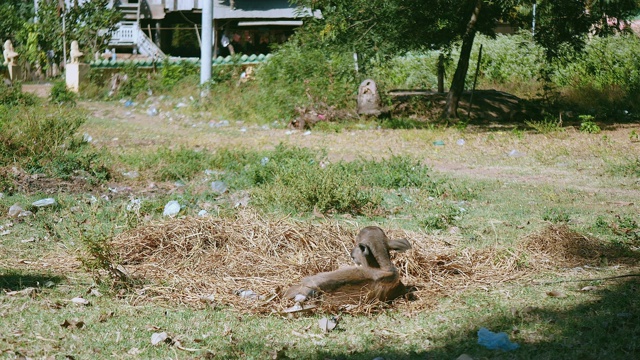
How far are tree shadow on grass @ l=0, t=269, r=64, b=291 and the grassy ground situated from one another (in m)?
0.01

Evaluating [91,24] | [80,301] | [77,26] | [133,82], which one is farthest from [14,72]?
[80,301]

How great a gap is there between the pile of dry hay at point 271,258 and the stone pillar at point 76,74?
49.1ft

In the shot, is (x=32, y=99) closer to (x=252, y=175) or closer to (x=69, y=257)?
(x=252, y=175)

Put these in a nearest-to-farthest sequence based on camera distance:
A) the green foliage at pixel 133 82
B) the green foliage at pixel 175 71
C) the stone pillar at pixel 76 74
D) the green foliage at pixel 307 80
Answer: the green foliage at pixel 307 80, the green foliage at pixel 133 82, the green foliage at pixel 175 71, the stone pillar at pixel 76 74

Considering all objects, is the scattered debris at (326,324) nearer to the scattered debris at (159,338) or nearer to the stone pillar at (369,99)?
the scattered debris at (159,338)

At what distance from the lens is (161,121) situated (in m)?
15.5

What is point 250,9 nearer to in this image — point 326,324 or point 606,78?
point 606,78

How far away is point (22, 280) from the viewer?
5.03 m

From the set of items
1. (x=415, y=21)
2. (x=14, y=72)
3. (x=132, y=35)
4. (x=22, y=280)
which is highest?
(x=415, y=21)

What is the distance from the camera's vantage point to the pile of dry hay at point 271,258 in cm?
477

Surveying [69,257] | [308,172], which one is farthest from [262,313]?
[308,172]

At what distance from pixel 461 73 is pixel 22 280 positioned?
11.8 m

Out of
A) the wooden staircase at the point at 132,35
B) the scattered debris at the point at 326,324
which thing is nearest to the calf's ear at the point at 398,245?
the scattered debris at the point at 326,324

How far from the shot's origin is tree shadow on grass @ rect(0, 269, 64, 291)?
4.89 m
